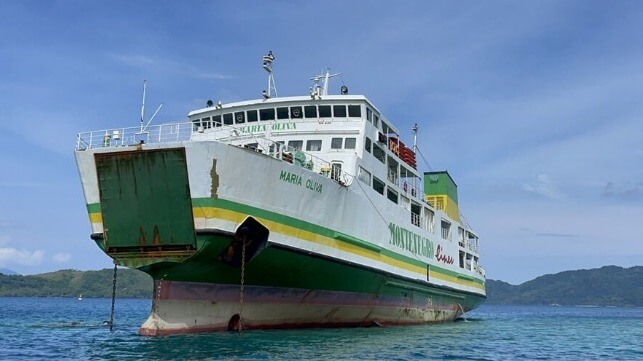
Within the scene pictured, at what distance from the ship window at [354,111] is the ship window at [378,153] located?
1.53m

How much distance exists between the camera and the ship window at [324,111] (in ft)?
72.5

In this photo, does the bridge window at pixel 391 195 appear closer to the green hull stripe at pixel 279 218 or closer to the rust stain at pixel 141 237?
the green hull stripe at pixel 279 218

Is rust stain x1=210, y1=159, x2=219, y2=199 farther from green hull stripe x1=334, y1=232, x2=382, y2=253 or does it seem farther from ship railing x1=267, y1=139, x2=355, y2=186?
green hull stripe x1=334, y1=232, x2=382, y2=253

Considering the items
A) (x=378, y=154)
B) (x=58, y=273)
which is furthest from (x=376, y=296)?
(x=58, y=273)

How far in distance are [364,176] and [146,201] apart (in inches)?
329

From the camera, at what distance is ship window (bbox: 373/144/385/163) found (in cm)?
2320

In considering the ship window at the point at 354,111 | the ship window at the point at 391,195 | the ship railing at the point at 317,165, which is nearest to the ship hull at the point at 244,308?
the ship railing at the point at 317,165

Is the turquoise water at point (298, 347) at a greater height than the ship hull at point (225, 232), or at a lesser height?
lesser

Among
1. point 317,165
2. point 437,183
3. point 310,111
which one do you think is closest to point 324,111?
point 310,111

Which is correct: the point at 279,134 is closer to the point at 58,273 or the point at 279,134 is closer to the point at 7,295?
the point at 7,295

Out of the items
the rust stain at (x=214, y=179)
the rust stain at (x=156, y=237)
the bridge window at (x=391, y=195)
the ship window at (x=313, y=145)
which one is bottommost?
the rust stain at (x=156, y=237)

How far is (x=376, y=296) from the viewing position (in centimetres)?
2238

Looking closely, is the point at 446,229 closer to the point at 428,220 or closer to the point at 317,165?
the point at 428,220

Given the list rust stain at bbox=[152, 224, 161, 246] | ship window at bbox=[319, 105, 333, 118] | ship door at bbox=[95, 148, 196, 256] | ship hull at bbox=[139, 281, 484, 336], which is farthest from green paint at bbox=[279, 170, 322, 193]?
ship window at bbox=[319, 105, 333, 118]
